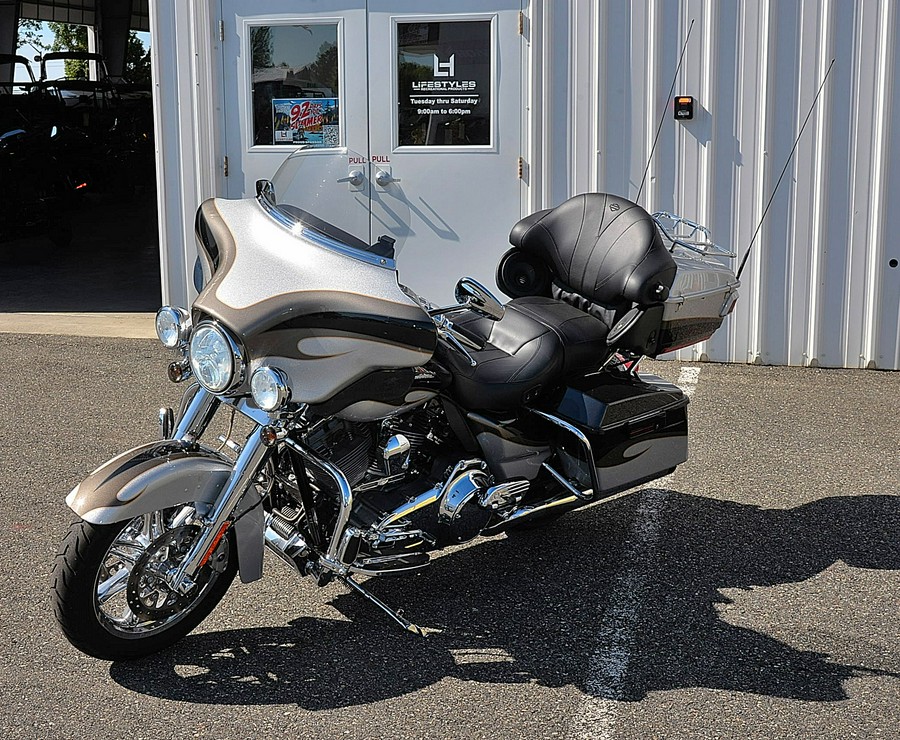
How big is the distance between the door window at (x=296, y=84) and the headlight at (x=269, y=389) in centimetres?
483

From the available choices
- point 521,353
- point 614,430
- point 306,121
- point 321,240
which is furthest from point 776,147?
point 321,240

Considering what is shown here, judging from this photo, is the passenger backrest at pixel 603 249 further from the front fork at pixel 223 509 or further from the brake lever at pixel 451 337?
the front fork at pixel 223 509

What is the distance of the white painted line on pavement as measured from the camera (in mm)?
3256

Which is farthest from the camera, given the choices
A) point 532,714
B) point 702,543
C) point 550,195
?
point 550,195

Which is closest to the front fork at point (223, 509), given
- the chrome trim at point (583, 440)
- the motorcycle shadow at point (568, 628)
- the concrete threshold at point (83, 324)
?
Answer: the motorcycle shadow at point (568, 628)

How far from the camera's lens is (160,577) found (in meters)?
3.47

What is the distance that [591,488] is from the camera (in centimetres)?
412

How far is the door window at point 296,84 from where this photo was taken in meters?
7.83

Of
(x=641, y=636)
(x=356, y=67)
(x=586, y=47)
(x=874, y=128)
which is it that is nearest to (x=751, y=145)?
(x=874, y=128)

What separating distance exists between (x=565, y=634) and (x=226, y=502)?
1.19 metres

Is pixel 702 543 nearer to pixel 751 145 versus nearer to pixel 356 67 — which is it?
pixel 751 145

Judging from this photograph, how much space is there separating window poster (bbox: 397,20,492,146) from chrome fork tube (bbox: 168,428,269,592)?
4.66 m

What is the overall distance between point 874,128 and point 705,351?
170 centimetres

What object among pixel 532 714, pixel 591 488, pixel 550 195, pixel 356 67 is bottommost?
pixel 532 714
